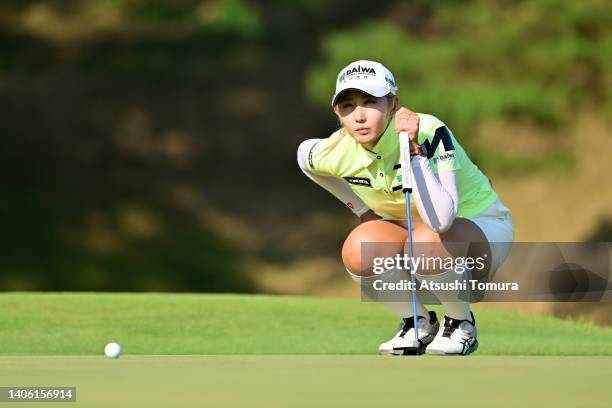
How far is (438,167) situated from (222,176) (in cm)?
1864

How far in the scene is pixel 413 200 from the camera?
15.8 feet

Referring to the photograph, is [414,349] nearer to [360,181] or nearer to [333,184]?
[360,181]

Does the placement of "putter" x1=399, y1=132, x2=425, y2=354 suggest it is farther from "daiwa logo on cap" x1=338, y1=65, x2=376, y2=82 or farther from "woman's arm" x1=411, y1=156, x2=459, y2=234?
"daiwa logo on cap" x1=338, y1=65, x2=376, y2=82

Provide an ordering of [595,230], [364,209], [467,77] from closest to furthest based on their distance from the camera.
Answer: [364,209] → [467,77] → [595,230]

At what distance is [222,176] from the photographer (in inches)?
913

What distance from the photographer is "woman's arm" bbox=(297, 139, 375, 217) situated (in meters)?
5.11

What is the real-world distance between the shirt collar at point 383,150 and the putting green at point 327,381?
2.71 feet

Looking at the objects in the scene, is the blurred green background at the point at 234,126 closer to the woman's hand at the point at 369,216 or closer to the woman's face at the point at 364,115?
the woman's hand at the point at 369,216

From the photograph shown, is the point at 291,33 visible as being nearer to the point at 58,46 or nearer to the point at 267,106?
the point at 267,106

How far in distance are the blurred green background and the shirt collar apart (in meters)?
9.31

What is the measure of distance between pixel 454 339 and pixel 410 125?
878 mm

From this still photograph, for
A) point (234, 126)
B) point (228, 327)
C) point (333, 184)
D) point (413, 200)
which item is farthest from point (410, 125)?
point (234, 126)

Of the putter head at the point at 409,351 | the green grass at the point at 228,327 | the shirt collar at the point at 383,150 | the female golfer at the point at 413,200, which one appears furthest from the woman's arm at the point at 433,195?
the green grass at the point at 228,327

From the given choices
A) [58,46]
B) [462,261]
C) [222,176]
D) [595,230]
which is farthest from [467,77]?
[58,46]
